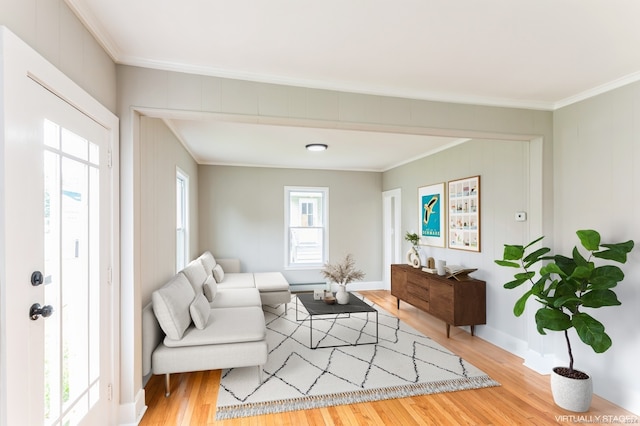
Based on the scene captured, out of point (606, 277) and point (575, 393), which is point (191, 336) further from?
point (606, 277)

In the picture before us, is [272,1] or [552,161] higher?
[272,1]

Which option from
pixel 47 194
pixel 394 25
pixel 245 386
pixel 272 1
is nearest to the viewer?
pixel 47 194

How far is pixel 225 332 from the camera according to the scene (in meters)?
2.84

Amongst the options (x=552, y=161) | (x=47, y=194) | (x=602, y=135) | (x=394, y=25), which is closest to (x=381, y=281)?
(x=552, y=161)

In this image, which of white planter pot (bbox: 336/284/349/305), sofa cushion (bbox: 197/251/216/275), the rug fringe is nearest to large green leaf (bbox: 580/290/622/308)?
the rug fringe

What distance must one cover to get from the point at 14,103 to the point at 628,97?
3.77 meters

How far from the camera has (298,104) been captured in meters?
2.64

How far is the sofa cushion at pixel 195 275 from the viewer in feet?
12.2

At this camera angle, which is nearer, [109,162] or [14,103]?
[14,103]

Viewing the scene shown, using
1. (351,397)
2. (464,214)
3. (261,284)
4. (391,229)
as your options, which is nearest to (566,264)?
(464,214)

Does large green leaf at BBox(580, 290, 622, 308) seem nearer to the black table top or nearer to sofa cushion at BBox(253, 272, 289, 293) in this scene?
the black table top

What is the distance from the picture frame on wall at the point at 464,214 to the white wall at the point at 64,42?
12.7 feet

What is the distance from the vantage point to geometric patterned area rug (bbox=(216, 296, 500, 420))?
267 cm

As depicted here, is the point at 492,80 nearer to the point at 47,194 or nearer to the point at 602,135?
the point at 602,135
